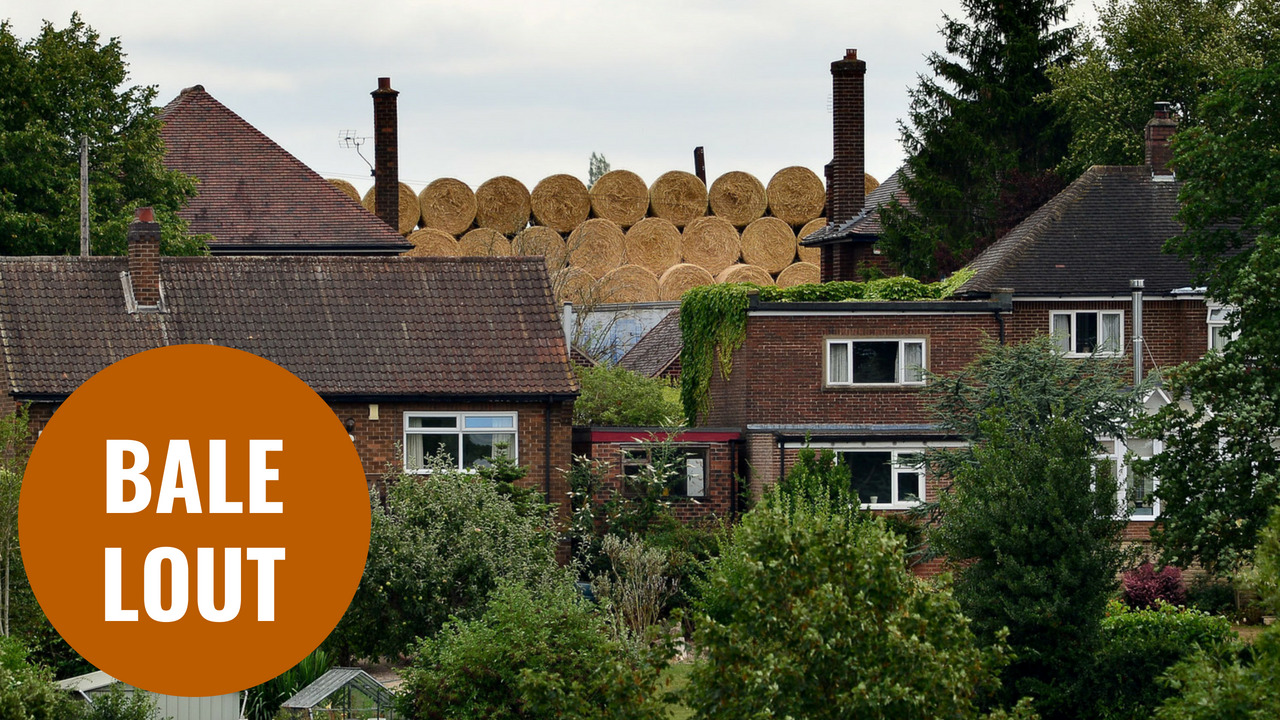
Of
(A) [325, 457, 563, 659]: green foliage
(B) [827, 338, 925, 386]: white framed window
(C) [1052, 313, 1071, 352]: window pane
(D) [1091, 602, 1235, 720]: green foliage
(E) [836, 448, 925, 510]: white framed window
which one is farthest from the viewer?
(C) [1052, 313, 1071, 352]: window pane

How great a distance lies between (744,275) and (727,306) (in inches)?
762

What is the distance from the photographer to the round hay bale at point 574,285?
163ft

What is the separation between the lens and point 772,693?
43.0 feet

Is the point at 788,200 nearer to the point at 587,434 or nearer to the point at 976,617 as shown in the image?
the point at 587,434

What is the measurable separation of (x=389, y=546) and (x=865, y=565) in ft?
29.6

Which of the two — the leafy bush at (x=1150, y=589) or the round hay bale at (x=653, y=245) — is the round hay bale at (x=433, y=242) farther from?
the leafy bush at (x=1150, y=589)

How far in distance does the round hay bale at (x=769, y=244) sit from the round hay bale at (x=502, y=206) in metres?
7.06

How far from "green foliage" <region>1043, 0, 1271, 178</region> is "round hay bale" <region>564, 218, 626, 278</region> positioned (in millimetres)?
13881

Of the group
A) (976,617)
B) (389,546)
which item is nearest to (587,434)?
(389,546)

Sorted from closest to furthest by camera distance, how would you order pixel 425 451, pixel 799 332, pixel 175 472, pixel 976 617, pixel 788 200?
pixel 175 472
pixel 976 617
pixel 425 451
pixel 799 332
pixel 788 200

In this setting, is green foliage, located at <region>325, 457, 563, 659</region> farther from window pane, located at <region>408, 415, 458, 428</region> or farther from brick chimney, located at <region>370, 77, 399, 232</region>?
brick chimney, located at <region>370, 77, 399, 232</region>

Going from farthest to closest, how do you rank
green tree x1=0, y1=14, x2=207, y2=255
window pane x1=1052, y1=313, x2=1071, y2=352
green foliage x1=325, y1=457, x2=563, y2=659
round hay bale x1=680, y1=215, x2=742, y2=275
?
round hay bale x1=680, y1=215, x2=742, y2=275, green tree x1=0, y1=14, x2=207, y2=255, window pane x1=1052, y1=313, x2=1071, y2=352, green foliage x1=325, y1=457, x2=563, y2=659

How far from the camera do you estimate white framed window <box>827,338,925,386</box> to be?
30.4 m

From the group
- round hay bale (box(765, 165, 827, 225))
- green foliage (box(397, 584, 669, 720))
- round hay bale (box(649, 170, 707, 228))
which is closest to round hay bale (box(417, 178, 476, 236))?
round hay bale (box(649, 170, 707, 228))
